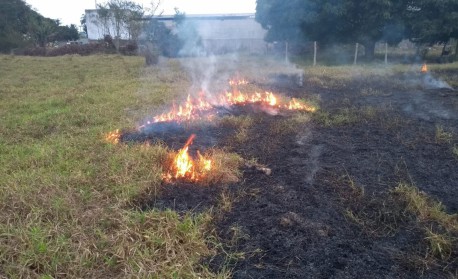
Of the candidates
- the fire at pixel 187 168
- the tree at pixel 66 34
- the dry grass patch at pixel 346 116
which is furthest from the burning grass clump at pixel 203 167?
the tree at pixel 66 34

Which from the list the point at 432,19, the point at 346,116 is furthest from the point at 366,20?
the point at 346,116

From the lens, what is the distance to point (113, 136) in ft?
20.7

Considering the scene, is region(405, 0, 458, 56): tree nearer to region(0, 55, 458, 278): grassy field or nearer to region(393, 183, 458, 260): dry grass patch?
region(0, 55, 458, 278): grassy field

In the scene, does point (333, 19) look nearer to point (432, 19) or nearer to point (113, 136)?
point (432, 19)

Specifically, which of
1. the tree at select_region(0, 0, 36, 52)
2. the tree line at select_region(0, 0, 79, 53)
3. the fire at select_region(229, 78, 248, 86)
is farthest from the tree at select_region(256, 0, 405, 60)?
the tree line at select_region(0, 0, 79, 53)

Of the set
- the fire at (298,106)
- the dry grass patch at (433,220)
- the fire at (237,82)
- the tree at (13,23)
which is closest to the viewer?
the dry grass patch at (433,220)

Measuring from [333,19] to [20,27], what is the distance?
103ft

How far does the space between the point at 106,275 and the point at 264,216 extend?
64.5 inches

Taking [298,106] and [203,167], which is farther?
[298,106]

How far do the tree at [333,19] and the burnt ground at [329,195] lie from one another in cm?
1392

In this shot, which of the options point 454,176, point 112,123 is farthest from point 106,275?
point 112,123

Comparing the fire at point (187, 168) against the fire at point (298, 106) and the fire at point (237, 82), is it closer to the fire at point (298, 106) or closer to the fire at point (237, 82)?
the fire at point (298, 106)

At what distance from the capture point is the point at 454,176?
15.1 ft

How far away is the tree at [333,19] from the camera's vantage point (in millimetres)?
19469
